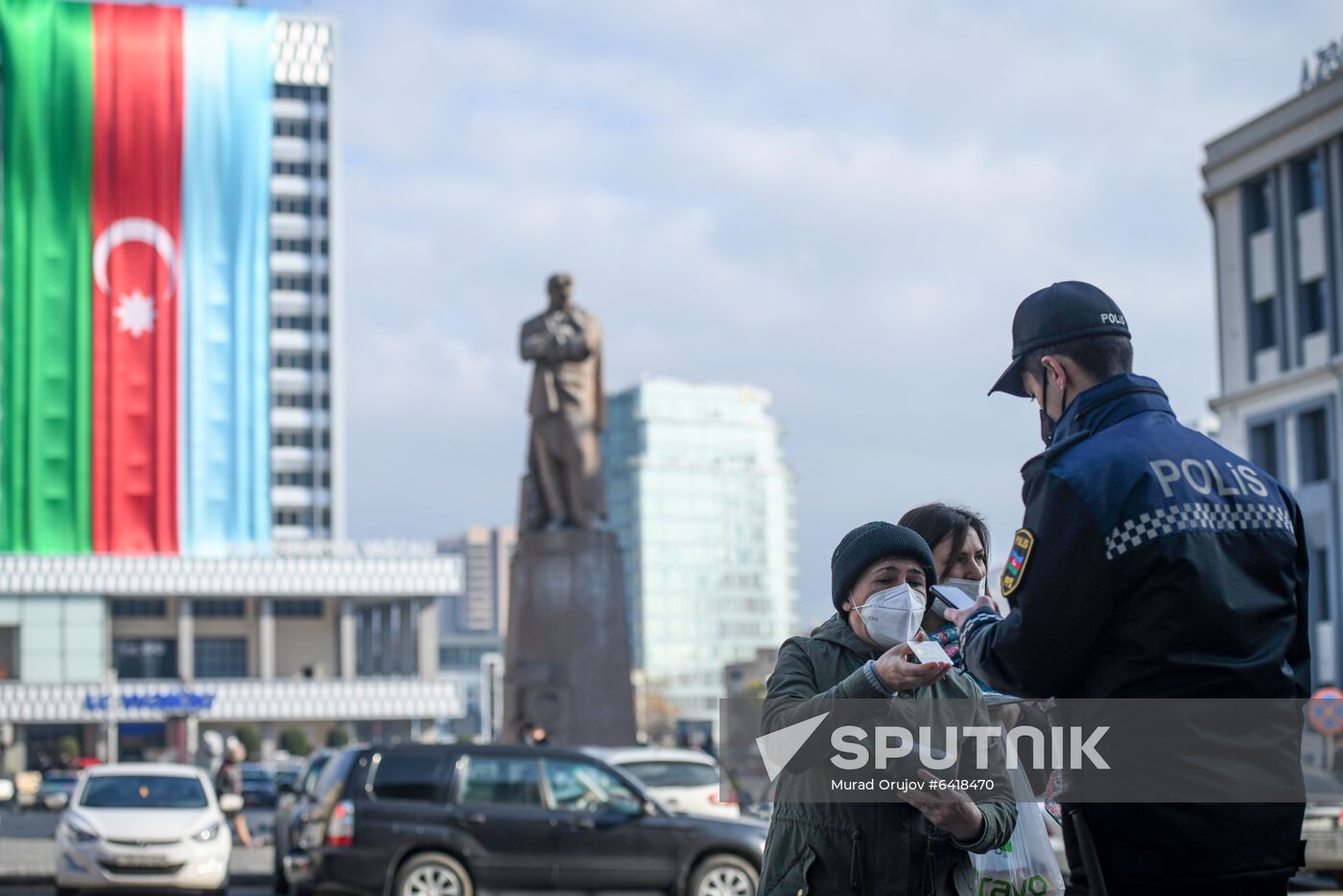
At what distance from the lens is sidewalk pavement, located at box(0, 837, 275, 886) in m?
21.9

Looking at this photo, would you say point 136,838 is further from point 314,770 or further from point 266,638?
point 266,638

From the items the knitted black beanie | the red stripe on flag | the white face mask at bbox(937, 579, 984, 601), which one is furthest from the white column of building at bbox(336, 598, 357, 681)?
the knitted black beanie

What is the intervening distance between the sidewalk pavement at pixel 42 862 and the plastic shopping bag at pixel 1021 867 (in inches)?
690

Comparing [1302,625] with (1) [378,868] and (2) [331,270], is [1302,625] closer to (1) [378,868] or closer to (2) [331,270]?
(1) [378,868]

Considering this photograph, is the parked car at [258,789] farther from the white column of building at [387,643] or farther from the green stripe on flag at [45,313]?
the white column of building at [387,643]

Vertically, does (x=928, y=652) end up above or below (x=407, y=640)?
above

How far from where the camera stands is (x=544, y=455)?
2523 cm

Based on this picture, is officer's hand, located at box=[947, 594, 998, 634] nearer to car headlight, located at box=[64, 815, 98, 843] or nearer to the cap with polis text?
the cap with polis text

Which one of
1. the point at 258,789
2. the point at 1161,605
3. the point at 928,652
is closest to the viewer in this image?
the point at 1161,605

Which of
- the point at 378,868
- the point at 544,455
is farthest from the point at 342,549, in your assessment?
the point at 378,868

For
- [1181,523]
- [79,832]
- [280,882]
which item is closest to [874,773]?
[1181,523]

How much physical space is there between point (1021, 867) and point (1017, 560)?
4.45ft

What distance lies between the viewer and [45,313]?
80.4 meters

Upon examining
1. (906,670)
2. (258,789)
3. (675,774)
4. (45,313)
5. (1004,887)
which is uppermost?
(45,313)
